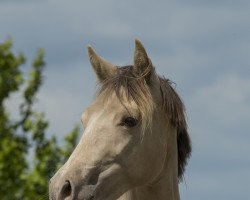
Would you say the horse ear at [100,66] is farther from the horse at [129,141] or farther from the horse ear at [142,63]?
the horse ear at [142,63]

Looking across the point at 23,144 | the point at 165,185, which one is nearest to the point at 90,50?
the point at 165,185

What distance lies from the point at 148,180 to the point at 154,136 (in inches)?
14.7

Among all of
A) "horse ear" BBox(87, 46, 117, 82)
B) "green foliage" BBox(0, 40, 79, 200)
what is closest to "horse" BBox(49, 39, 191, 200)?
"horse ear" BBox(87, 46, 117, 82)

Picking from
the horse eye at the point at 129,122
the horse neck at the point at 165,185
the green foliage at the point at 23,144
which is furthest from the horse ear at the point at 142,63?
the green foliage at the point at 23,144

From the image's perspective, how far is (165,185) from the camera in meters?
6.54

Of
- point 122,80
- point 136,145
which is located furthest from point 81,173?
point 122,80

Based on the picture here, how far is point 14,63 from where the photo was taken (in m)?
15.8

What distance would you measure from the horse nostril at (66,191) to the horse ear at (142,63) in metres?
1.34

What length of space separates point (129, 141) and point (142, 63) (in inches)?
28.9

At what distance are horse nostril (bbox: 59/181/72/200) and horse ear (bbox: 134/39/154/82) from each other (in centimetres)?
134

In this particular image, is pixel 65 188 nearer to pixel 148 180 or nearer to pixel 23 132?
pixel 148 180

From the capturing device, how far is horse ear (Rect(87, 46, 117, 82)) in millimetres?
6676

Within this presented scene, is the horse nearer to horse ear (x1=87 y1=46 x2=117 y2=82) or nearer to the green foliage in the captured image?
horse ear (x1=87 y1=46 x2=117 y2=82)

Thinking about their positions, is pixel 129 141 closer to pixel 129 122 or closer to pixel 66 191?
pixel 129 122
